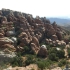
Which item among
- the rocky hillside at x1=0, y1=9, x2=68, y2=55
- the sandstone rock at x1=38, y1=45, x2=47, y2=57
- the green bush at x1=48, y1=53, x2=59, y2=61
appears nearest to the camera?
the green bush at x1=48, y1=53, x2=59, y2=61

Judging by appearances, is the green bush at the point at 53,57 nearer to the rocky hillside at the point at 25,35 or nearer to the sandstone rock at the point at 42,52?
the sandstone rock at the point at 42,52

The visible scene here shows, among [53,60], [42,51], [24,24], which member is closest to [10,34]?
[24,24]

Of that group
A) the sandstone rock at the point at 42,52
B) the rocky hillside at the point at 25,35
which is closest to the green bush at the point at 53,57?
the sandstone rock at the point at 42,52

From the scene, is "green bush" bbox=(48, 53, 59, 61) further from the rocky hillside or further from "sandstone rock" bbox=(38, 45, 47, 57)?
the rocky hillside

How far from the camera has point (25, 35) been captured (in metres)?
56.2

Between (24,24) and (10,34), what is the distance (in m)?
6.34

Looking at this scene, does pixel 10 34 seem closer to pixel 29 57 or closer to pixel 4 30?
pixel 4 30

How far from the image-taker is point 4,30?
190 ft

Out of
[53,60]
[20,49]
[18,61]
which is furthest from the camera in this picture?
[20,49]

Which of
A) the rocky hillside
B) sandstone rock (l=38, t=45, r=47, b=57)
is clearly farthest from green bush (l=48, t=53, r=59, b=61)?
the rocky hillside

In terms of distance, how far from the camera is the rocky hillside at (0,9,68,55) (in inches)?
2099

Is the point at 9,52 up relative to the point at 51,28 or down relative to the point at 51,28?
down

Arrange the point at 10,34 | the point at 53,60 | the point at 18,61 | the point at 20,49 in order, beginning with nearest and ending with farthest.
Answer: the point at 18,61, the point at 53,60, the point at 20,49, the point at 10,34

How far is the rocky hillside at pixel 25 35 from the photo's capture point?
175 ft
